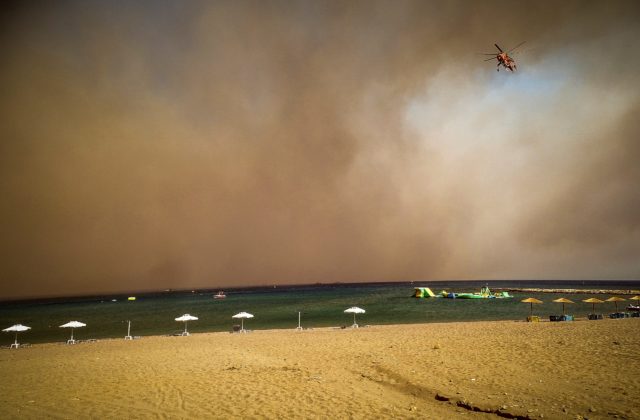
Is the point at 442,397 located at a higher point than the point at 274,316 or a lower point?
higher

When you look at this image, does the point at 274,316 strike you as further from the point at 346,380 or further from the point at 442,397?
the point at 442,397

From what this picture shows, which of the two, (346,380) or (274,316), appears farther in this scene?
(274,316)

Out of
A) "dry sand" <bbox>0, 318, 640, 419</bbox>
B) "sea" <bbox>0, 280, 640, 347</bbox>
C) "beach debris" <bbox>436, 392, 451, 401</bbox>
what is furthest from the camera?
"sea" <bbox>0, 280, 640, 347</bbox>

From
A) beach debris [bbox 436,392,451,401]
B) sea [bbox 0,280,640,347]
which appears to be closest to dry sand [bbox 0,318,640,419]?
beach debris [bbox 436,392,451,401]

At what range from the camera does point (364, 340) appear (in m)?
25.5

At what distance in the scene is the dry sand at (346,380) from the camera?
10.9 m

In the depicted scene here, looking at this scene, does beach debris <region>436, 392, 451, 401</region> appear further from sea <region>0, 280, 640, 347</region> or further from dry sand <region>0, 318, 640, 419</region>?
sea <region>0, 280, 640, 347</region>

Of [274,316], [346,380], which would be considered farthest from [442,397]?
[274,316]

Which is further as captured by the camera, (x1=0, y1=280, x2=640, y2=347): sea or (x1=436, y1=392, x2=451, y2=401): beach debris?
(x1=0, y1=280, x2=640, y2=347): sea

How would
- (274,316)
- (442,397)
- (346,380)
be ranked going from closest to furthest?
(442,397)
(346,380)
(274,316)

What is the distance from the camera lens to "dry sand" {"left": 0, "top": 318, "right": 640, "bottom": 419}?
35.7 ft

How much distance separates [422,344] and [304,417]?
14.7 metres

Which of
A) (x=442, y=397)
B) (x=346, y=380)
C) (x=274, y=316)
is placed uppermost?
(x=442, y=397)

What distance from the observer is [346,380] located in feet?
46.9
